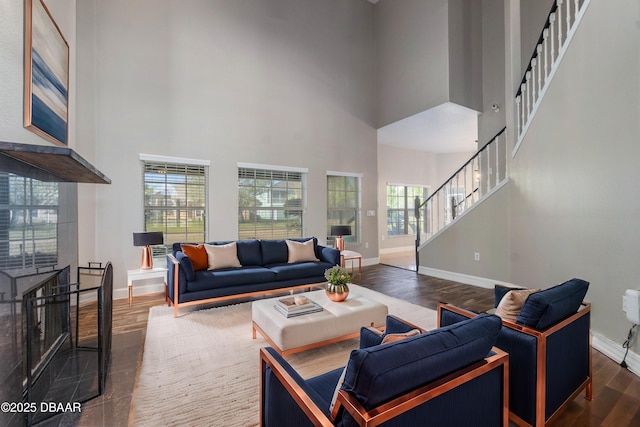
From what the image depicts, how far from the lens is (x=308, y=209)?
612 cm

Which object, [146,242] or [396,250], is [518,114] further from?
[146,242]

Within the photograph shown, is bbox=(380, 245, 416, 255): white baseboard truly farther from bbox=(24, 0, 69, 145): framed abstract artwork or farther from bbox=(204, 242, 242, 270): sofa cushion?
bbox=(24, 0, 69, 145): framed abstract artwork

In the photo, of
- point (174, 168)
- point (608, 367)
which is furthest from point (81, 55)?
point (608, 367)

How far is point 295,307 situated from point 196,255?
6.76 ft

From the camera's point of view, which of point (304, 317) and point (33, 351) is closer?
point (33, 351)

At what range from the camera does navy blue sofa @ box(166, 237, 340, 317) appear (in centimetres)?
358

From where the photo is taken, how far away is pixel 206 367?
2.39 meters

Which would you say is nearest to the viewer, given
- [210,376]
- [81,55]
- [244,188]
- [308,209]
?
[210,376]

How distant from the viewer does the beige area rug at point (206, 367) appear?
6.08ft

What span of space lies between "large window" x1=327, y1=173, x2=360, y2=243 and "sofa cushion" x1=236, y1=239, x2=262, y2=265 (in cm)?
221

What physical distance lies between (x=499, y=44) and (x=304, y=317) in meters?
6.61

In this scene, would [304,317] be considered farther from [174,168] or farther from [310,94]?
[310,94]

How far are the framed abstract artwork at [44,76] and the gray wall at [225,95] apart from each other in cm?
102

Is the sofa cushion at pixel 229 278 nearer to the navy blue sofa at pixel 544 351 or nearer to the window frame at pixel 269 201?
the window frame at pixel 269 201
